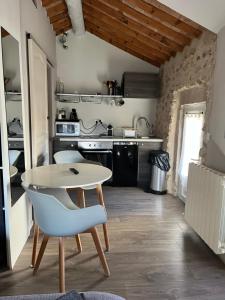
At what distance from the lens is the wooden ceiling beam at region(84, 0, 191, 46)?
2.98 m

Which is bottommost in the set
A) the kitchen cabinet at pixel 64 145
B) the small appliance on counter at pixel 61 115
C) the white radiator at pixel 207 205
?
the white radiator at pixel 207 205

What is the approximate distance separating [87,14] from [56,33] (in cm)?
82

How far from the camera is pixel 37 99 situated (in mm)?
2803

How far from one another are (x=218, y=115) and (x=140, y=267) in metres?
1.62

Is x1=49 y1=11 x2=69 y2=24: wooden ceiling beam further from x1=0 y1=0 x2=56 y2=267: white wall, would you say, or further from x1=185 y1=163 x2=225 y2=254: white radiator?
x1=185 y1=163 x2=225 y2=254: white radiator

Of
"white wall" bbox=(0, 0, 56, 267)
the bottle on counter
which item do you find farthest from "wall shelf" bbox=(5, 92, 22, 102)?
the bottle on counter

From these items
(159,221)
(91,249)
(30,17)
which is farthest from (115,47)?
(91,249)

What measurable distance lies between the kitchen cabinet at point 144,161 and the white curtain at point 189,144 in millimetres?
615

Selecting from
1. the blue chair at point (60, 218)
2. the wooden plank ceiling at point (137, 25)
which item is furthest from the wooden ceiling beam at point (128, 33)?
the blue chair at point (60, 218)

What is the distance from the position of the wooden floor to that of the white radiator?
8.8 inches

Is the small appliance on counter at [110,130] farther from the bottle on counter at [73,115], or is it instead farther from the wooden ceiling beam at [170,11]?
the wooden ceiling beam at [170,11]

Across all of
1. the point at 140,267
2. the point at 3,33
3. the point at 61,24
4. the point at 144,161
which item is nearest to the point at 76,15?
the point at 61,24

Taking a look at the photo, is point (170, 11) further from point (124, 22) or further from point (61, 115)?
point (61, 115)

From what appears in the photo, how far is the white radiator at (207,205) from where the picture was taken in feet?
6.63
